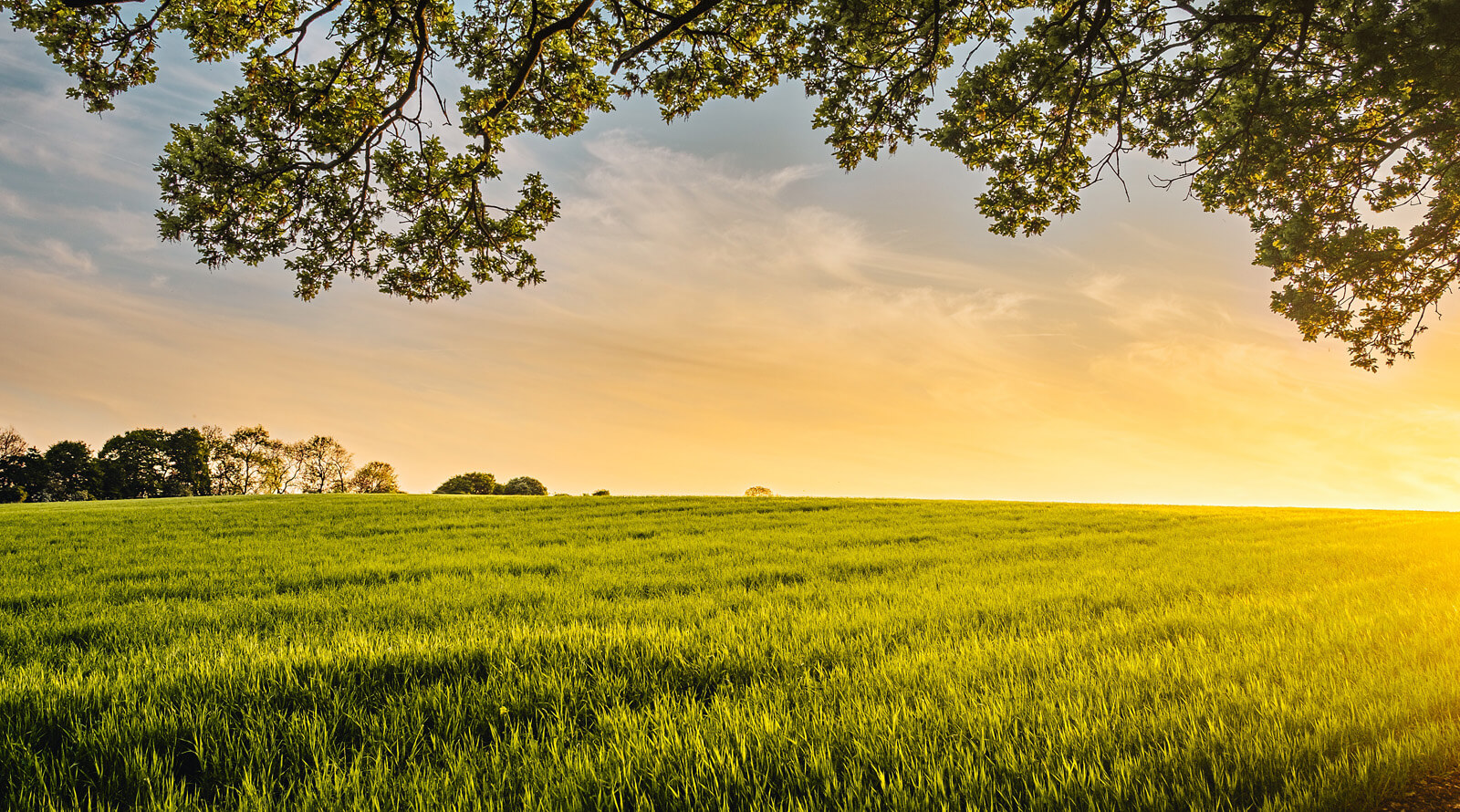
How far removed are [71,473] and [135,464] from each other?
19.9 ft

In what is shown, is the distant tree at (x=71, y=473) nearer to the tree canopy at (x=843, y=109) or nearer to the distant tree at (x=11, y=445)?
the distant tree at (x=11, y=445)

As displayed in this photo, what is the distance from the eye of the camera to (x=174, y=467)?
84312 mm

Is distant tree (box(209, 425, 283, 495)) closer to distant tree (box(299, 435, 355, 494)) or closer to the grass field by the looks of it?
distant tree (box(299, 435, 355, 494))

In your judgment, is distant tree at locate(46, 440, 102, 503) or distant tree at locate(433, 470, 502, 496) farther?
distant tree at locate(46, 440, 102, 503)

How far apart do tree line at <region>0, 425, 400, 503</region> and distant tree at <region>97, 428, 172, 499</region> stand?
Result: 9 cm

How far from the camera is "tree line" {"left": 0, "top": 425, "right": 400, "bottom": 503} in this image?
75812 millimetres

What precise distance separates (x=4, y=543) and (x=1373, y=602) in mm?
26369

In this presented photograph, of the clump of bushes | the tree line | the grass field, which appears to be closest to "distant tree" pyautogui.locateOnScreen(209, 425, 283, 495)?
the tree line

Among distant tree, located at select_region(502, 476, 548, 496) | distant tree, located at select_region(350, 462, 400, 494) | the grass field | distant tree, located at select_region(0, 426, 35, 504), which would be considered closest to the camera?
the grass field

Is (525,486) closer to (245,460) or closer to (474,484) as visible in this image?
(474,484)

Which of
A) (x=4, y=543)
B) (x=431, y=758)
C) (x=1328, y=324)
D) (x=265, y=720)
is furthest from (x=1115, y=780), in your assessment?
(x=4, y=543)

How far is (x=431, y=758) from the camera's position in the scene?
307 centimetres

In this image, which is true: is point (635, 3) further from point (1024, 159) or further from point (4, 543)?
point (4, 543)

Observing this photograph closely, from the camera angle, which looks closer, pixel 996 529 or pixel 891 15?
pixel 891 15
